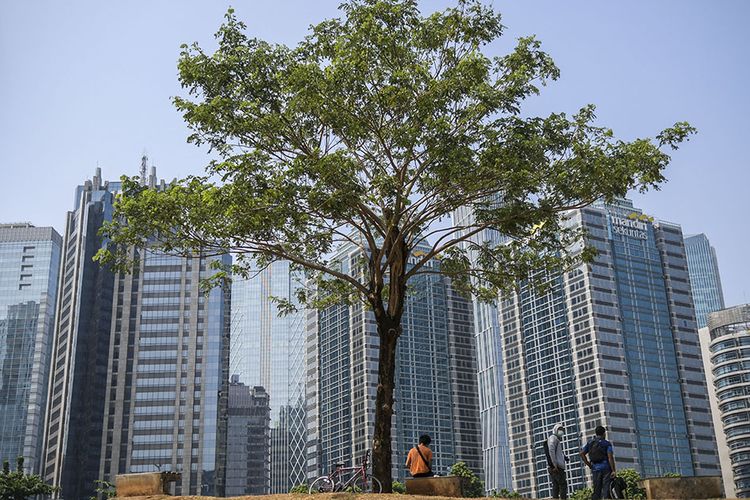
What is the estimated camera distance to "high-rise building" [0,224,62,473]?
172 m

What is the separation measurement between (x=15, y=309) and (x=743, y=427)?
14899cm

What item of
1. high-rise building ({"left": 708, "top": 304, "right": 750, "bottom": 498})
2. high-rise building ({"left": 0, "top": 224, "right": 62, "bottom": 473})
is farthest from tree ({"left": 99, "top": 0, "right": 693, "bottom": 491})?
high-rise building ({"left": 0, "top": 224, "right": 62, "bottom": 473})

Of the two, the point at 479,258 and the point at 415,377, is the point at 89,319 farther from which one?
the point at 479,258

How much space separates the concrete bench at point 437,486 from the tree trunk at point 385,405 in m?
1.71

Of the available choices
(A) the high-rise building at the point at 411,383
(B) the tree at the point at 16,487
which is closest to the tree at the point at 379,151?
(B) the tree at the point at 16,487

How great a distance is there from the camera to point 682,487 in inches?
685

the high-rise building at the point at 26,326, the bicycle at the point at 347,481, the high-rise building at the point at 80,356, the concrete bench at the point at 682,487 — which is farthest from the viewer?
the high-rise building at the point at 26,326

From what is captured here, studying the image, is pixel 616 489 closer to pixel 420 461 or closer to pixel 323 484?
pixel 420 461

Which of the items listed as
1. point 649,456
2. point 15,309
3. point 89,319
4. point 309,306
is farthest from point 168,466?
point 309,306

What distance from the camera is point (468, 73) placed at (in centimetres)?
2188

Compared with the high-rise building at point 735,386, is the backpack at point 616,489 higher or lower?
lower

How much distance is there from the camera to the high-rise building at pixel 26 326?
6781 inches

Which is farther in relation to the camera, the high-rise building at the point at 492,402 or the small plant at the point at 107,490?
the high-rise building at the point at 492,402

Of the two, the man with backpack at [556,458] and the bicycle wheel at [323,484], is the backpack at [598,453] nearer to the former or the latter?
the man with backpack at [556,458]
